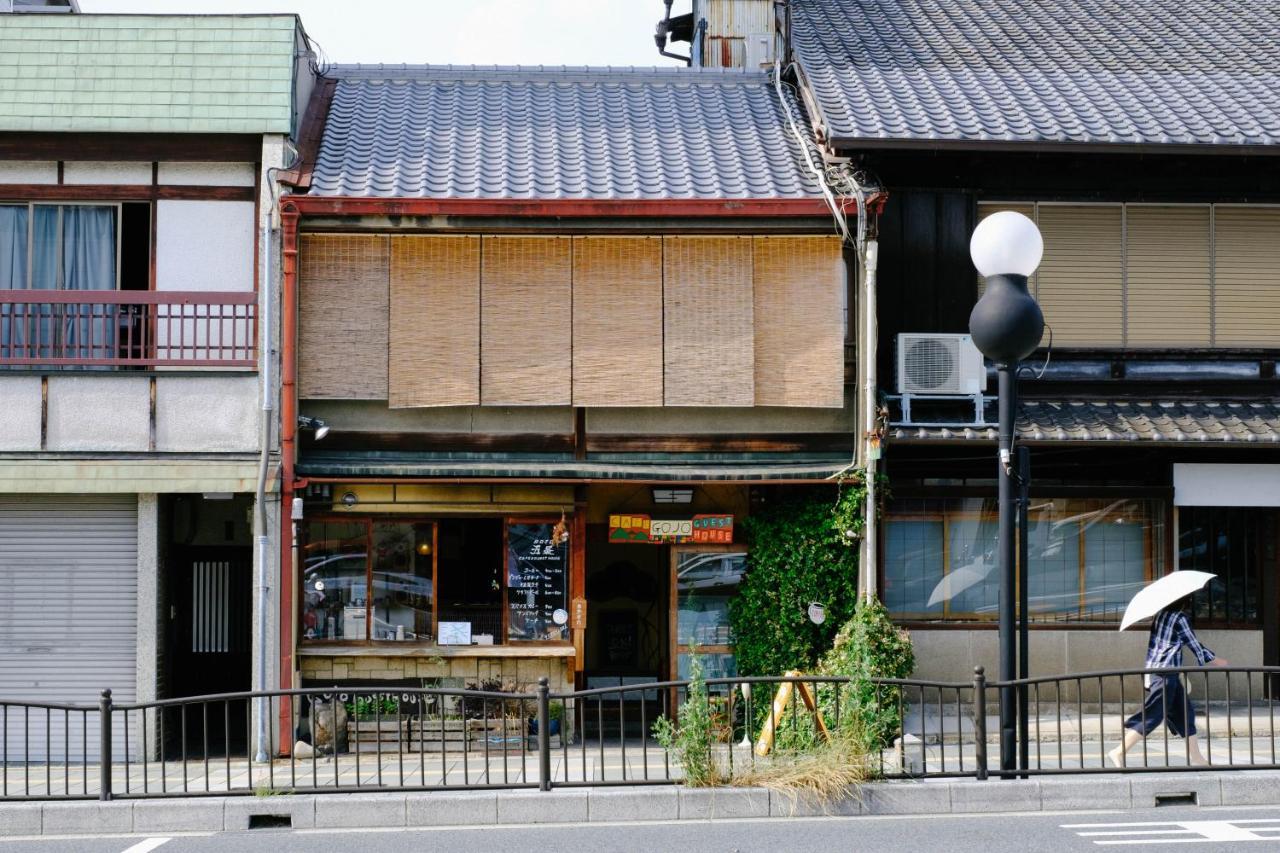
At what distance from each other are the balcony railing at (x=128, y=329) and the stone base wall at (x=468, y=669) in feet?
11.8

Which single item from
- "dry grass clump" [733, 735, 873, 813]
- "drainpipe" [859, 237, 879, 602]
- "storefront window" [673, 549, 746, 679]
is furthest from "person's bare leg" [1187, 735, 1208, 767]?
"storefront window" [673, 549, 746, 679]

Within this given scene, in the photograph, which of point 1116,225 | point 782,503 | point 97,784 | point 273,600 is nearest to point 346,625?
point 273,600

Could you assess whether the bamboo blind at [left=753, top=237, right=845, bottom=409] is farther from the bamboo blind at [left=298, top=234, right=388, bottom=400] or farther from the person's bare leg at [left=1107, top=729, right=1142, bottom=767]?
the person's bare leg at [left=1107, top=729, right=1142, bottom=767]

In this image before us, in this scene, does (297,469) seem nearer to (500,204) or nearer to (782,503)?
(500,204)

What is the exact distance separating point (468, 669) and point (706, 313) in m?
4.80

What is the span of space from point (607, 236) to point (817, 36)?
5.78 meters

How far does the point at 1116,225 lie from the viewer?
15.7m

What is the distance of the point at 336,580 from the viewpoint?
1483 cm

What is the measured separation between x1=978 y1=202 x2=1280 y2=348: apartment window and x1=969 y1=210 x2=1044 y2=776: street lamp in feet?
18.0

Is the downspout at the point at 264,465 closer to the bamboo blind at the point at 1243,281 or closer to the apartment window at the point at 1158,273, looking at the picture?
the apartment window at the point at 1158,273

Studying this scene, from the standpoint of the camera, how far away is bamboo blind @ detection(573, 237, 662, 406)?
14.6m

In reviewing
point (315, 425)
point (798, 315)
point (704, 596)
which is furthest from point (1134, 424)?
point (315, 425)

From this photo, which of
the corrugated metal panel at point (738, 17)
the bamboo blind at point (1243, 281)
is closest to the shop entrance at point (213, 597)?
the corrugated metal panel at point (738, 17)

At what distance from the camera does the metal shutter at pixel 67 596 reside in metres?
14.5
